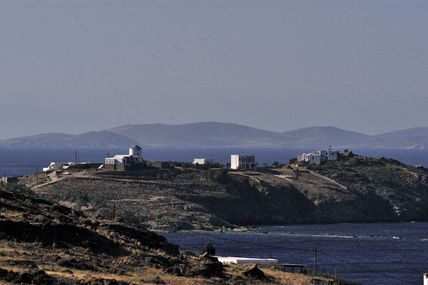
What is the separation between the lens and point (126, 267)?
2719 inches

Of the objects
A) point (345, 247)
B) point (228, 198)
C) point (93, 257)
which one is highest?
point (228, 198)

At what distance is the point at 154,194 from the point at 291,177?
2740 centimetres

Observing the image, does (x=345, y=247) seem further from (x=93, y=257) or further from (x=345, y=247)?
(x=93, y=257)

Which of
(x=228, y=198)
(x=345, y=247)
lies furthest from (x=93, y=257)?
(x=228, y=198)

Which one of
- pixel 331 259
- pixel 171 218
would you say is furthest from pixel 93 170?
pixel 331 259

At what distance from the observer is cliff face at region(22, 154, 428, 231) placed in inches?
6698

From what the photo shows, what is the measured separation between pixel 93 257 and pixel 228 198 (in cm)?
11319

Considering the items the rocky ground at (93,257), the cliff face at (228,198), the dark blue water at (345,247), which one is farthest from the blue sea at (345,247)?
the rocky ground at (93,257)

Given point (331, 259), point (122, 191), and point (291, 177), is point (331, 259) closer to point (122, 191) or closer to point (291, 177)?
point (122, 191)

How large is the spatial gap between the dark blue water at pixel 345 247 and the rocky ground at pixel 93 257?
74.4 ft

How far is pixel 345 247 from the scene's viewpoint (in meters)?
134

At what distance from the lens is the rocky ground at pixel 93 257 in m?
64.0

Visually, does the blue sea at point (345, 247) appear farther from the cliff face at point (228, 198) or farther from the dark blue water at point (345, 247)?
the cliff face at point (228, 198)

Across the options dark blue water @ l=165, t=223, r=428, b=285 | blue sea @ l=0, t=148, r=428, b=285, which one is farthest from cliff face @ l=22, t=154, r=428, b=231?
dark blue water @ l=165, t=223, r=428, b=285
